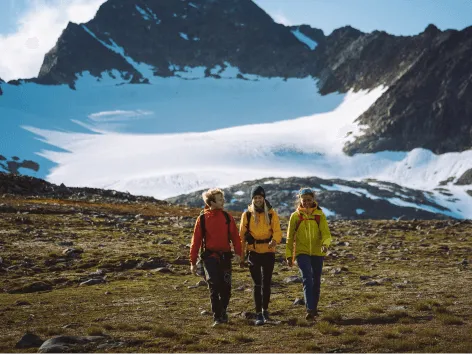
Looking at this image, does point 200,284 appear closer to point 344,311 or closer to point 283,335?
point 344,311

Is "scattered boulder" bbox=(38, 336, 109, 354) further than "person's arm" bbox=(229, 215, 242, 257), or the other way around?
"person's arm" bbox=(229, 215, 242, 257)

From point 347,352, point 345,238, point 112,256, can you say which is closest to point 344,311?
point 347,352

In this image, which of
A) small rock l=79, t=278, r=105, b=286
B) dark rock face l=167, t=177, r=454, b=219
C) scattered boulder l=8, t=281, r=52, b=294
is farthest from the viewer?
dark rock face l=167, t=177, r=454, b=219

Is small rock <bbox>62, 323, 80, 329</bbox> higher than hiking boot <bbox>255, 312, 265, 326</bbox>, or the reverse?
small rock <bbox>62, 323, 80, 329</bbox>

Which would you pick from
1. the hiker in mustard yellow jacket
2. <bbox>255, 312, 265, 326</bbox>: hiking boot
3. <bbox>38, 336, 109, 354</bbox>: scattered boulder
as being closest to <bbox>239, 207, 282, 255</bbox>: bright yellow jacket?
the hiker in mustard yellow jacket

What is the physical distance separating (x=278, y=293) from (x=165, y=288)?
3.87m

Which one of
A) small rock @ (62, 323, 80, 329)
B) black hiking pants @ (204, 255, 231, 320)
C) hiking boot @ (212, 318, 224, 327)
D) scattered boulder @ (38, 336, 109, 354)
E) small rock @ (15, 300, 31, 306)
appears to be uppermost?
black hiking pants @ (204, 255, 231, 320)

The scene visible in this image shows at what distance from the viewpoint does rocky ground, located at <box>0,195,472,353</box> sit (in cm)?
1113

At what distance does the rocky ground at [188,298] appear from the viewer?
11.1m

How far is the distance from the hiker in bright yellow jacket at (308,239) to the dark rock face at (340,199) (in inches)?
Result: 5872

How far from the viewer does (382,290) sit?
687 inches

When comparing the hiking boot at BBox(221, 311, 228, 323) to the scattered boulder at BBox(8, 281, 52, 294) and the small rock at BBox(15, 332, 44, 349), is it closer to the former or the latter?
the small rock at BBox(15, 332, 44, 349)

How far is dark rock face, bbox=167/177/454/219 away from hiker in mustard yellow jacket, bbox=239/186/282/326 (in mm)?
149559

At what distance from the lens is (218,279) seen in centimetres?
1355
